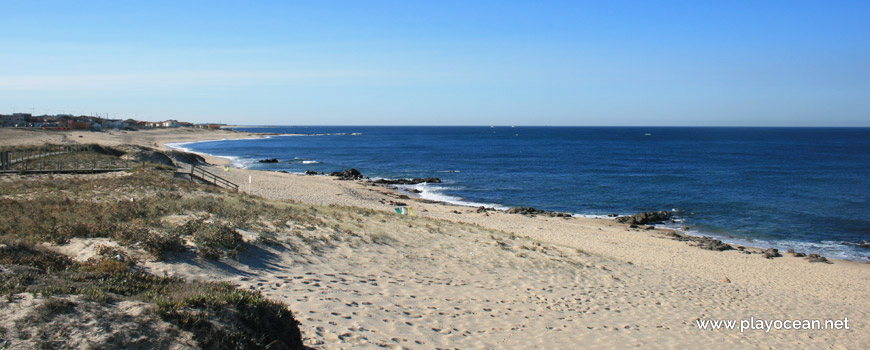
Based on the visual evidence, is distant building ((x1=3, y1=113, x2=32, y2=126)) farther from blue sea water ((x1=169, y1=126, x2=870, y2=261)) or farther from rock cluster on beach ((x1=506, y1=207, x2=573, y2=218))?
rock cluster on beach ((x1=506, y1=207, x2=573, y2=218))

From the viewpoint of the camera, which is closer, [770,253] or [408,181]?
[770,253]

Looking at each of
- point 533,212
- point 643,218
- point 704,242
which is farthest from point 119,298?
point 643,218

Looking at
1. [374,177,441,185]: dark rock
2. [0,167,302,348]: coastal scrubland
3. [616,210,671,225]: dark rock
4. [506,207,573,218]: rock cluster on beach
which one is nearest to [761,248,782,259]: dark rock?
[616,210,671,225]: dark rock

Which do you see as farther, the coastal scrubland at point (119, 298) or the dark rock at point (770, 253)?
the dark rock at point (770, 253)

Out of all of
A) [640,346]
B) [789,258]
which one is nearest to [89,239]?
[640,346]

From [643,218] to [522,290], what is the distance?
2171 centimetres

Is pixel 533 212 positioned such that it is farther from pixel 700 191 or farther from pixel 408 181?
pixel 408 181

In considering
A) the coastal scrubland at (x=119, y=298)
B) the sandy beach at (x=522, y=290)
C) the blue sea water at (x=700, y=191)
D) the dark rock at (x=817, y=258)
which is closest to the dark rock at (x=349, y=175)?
the blue sea water at (x=700, y=191)

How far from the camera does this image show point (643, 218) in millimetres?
31547

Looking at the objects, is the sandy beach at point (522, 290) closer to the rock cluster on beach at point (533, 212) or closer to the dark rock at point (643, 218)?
the dark rock at point (643, 218)

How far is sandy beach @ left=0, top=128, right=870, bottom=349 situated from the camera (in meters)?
9.34

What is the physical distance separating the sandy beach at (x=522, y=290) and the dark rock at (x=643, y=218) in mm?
8320

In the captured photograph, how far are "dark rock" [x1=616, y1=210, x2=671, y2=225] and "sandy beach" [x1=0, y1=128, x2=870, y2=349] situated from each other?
8.32 metres

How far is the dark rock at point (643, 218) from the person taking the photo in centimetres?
3119
